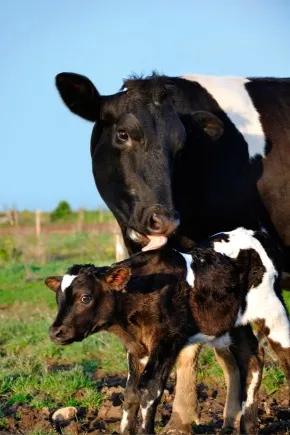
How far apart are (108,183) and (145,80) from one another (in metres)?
0.90

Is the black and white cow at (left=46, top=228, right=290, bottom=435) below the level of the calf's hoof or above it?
above

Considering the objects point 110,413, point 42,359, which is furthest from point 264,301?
point 42,359

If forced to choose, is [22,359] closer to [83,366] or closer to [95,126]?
[83,366]

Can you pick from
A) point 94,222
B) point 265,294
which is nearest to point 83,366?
point 265,294

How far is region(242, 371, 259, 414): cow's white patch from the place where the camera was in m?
6.93

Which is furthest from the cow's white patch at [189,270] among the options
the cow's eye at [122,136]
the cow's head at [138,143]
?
the cow's eye at [122,136]

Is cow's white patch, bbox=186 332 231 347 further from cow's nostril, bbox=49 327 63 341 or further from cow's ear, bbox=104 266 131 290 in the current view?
cow's nostril, bbox=49 327 63 341

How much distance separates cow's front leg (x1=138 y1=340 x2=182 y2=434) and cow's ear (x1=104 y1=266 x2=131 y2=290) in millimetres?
501

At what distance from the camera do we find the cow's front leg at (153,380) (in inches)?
234

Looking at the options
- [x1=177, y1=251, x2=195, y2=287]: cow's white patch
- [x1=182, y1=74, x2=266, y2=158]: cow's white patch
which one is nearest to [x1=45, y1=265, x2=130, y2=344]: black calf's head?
[x1=177, y1=251, x2=195, y2=287]: cow's white patch

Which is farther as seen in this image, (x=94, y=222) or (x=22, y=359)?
(x=94, y=222)

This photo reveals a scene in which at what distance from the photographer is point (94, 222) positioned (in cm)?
4800

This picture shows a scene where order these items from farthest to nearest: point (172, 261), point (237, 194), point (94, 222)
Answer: point (94, 222)
point (237, 194)
point (172, 261)

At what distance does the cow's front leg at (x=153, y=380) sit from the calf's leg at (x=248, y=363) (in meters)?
1.08
